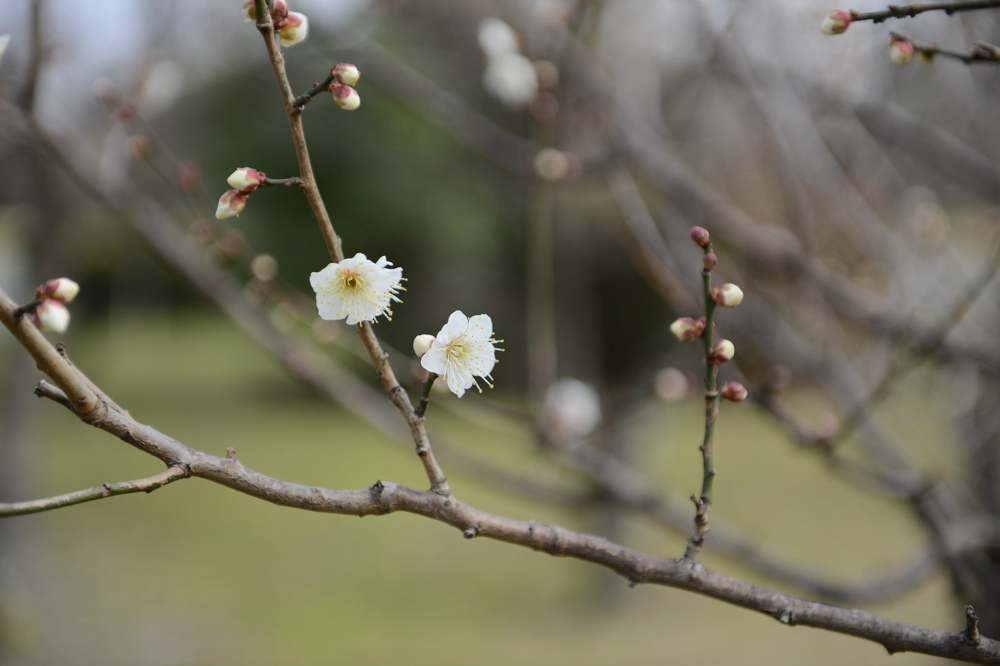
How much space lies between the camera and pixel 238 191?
28.1 inches

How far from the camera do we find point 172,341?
14.1m

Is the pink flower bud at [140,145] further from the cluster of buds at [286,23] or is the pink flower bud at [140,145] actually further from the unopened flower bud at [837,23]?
the unopened flower bud at [837,23]

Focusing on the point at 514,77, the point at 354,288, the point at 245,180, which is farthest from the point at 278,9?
the point at 514,77

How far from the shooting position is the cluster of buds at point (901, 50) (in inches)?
35.4

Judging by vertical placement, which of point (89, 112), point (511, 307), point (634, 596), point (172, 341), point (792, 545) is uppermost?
point (172, 341)

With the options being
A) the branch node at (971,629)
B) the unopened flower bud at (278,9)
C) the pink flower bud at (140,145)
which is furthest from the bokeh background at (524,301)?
the unopened flower bud at (278,9)

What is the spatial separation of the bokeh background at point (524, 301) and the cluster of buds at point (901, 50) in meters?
0.53

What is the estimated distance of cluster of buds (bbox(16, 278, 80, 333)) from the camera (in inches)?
26.5

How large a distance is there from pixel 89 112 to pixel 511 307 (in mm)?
5318

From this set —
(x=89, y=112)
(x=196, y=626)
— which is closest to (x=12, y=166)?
(x=89, y=112)

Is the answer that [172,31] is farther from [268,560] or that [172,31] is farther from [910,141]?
[268,560]

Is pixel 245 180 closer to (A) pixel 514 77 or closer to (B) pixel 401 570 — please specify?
(A) pixel 514 77

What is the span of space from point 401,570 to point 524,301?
14.2 ft

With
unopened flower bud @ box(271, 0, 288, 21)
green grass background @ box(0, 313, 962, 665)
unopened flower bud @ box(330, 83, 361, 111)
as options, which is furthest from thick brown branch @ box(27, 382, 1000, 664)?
green grass background @ box(0, 313, 962, 665)
